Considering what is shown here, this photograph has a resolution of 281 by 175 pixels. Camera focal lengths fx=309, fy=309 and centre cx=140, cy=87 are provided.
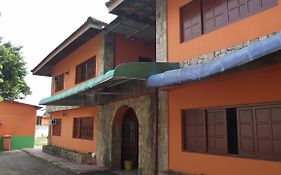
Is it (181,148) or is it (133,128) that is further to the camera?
(133,128)

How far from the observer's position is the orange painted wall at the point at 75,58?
15141 mm

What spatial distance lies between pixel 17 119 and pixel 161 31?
18.6m

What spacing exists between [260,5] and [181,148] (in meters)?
4.30

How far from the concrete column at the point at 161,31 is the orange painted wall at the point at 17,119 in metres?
18.0

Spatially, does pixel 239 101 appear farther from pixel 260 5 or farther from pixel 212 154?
pixel 260 5

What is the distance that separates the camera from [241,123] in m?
7.31

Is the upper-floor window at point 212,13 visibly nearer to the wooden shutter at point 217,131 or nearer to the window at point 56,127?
the wooden shutter at point 217,131

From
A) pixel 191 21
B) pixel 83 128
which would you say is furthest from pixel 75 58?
pixel 191 21

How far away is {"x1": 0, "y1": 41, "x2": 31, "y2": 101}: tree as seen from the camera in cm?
2891

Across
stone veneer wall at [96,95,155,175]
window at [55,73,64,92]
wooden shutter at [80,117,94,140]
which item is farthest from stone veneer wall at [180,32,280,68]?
window at [55,73,64,92]

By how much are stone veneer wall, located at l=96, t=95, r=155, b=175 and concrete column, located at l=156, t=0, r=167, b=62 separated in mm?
1440

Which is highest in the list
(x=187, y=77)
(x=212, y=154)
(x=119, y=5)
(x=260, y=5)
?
(x=119, y=5)

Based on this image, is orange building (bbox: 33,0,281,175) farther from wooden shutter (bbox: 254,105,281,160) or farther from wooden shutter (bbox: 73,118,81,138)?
wooden shutter (bbox: 73,118,81,138)

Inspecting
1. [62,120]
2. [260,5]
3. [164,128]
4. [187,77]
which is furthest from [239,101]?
[62,120]
